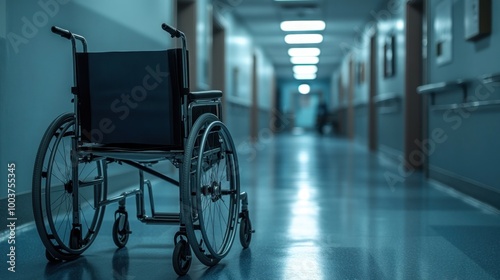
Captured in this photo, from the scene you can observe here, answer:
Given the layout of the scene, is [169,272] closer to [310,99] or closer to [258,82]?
[258,82]

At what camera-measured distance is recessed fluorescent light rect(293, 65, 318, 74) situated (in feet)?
68.6

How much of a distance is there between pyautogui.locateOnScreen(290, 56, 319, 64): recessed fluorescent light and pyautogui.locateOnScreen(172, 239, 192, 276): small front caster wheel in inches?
636

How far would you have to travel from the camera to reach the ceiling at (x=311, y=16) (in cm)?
913

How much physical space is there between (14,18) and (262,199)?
6.55ft

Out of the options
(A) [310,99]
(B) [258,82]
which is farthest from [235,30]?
(A) [310,99]

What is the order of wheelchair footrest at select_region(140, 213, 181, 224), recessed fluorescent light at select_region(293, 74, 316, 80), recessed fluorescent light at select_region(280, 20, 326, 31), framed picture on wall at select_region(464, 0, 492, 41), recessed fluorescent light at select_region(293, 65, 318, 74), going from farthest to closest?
1. recessed fluorescent light at select_region(293, 74, 316, 80)
2. recessed fluorescent light at select_region(293, 65, 318, 74)
3. recessed fluorescent light at select_region(280, 20, 326, 31)
4. framed picture on wall at select_region(464, 0, 492, 41)
5. wheelchair footrest at select_region(140, 213, 181, 224)

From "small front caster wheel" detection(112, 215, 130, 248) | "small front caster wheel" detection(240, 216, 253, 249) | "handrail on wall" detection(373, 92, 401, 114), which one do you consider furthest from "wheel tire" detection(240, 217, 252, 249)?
"handrail on wall" detection(373, 92, 401, 114)

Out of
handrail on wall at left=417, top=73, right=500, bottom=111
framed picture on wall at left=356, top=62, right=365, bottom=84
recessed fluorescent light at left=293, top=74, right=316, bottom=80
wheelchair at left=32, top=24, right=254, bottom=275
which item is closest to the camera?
wheelchair at left=32, top=24, right=254, bottom=275

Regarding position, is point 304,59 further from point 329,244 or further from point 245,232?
point 245,232

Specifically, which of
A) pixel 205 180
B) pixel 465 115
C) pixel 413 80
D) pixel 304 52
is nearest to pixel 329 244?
pixel 205 180

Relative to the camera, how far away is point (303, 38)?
13289 millimetres

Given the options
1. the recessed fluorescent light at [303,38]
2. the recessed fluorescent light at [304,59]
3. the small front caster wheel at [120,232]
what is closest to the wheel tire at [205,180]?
the small front caster wheel at [120,232]

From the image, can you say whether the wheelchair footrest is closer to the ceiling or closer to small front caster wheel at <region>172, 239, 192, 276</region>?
small front caster wheel at <region>172, 239, 192, 276</region>

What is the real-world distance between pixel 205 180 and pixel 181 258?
36cm
